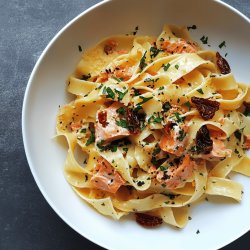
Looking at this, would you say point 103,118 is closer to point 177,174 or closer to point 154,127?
point 154,127

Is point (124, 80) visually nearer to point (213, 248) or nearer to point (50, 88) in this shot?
point (50, 88)

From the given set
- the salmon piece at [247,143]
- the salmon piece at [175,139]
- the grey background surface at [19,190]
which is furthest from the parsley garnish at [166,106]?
the grey background surface at [19,190]

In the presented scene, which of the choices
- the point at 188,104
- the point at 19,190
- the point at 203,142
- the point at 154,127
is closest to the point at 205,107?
the point at 188,104

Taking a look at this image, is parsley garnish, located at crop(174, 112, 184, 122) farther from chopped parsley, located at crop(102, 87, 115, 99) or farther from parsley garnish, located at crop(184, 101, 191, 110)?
chopped parsley, located at crop(102, 87, 115, 99)

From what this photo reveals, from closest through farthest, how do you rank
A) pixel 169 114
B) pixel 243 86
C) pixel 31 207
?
1. pixel 169 114
2. pixel 243 86
3. pixel 31 207

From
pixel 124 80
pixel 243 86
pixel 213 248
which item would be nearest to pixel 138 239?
pixel 213 248

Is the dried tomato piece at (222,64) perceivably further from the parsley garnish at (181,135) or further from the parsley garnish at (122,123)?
the parsley garnish at (122,123)

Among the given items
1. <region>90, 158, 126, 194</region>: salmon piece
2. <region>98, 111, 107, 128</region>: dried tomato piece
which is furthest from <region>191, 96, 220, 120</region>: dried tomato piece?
<region>90, 158, 126, 194</region>: salmon piece
